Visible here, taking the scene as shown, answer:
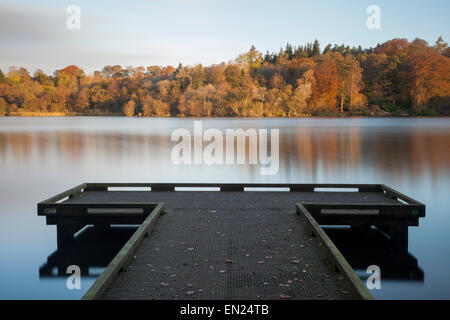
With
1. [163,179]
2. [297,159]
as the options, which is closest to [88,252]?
[163,179]

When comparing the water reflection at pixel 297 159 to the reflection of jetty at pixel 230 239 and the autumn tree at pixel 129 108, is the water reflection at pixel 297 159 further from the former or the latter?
the autumn tree at pixel 129 108

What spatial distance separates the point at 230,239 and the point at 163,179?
1060 cm

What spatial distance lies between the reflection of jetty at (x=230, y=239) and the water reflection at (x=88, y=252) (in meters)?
0.23

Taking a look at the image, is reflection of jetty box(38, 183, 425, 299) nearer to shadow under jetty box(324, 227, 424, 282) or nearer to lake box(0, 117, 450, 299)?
shadow under jetty box(324, 227, 424, 282)

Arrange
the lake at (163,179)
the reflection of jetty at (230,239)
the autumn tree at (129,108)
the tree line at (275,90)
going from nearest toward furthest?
1. the reflection of jetty at (230,239)
2. the lake at (163,179)
3. the tree line at (275,90)
4. the autumn tree at (129,108)

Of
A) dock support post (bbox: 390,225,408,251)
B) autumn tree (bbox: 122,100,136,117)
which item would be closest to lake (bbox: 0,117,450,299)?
dock support post (bbox: 390,225,408,251)

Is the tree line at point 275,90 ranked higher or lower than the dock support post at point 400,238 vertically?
higher

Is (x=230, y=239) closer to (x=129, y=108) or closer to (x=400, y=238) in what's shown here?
(x=400, y=238)

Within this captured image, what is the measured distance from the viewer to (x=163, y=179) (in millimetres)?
16328

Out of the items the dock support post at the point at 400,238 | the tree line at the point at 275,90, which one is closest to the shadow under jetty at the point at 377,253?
the dock support post at the point at 400,238

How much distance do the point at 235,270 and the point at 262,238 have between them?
1.30 m

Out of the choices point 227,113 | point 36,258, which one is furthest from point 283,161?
point 227,113

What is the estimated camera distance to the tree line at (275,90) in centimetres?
7912

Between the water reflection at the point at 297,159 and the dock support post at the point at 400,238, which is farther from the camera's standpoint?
the water reflection at the point at 297,159
